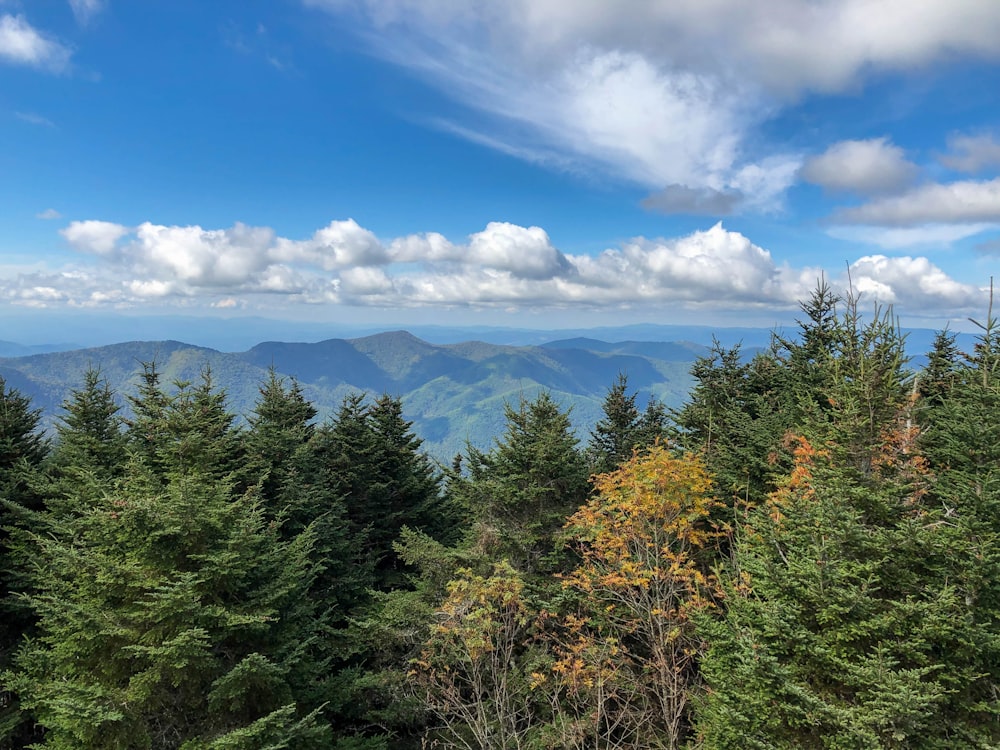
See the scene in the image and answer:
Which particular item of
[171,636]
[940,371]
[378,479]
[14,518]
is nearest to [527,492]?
[171,636]

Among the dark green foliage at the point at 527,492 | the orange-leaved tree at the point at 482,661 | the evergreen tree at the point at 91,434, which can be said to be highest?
the evergreen tree at the point at 91,434

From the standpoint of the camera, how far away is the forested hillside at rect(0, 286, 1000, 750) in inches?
333

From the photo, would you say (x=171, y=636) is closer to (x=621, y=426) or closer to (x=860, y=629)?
(x=860, y=629)

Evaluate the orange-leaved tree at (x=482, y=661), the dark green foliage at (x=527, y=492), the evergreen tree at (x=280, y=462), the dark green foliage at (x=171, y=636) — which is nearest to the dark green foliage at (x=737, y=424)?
the dark green foliage at (x=527, y=492)

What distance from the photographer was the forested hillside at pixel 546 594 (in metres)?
8.47

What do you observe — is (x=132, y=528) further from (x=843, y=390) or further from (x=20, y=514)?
(x=843, y=390)

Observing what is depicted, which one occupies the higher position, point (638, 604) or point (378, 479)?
point (638, 604)

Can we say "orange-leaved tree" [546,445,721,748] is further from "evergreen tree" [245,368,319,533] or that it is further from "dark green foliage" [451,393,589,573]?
"evergreen tree" [245,368,319,533]

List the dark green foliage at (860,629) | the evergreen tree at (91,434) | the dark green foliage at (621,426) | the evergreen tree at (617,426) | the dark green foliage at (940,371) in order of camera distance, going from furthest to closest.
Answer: the evergreen tree at (617,426) → the dark green foliage at (621,426) → the dark green foliage at (940,371) → the evergreen tree at (91,434) → the dark green foliage at (860,629)

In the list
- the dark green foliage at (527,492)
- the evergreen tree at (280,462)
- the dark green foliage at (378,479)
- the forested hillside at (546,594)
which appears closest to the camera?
the forested hillside at (546,594)

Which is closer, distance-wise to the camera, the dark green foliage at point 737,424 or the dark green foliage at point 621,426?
the dark green foliage at point 737,424

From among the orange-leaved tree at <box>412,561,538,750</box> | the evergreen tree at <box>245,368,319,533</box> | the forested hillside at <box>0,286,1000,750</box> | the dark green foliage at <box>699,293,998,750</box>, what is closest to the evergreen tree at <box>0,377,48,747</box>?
the forested hillside at <box>0,286,1000,750</box>

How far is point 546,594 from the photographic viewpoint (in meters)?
15.5

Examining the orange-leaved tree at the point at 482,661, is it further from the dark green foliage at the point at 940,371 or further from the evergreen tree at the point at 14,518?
the dark green foliage at the point at 940,371
